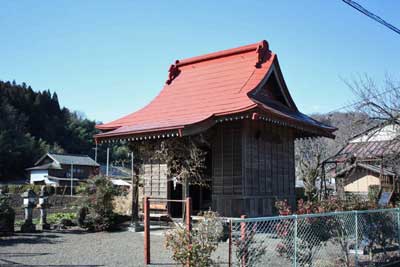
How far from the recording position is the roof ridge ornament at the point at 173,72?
1659cm

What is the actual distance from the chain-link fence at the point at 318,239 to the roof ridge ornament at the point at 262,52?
708cm

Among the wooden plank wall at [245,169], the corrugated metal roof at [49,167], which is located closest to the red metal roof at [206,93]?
the wooden plank wall at [245,169]

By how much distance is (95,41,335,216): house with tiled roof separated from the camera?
39.1 ft

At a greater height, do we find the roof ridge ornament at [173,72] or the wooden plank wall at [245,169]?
the roof ridge ornament at [173,72]

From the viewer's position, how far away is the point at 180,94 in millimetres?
15133

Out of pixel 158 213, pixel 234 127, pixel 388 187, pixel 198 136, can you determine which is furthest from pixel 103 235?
pixel 388 187

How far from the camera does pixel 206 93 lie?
14.2m

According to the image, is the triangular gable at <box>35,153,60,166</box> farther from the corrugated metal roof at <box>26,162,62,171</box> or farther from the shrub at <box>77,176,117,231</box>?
the shrub at <box>77,176,117,231</box>

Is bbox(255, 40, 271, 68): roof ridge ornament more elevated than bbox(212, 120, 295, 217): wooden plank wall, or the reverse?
bbox(255, 40, 271, 68): roof ridge ornament

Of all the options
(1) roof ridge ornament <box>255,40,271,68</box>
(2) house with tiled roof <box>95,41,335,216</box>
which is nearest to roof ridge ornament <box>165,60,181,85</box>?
(2) house with tiled roof <box>95,41,335,216</box>

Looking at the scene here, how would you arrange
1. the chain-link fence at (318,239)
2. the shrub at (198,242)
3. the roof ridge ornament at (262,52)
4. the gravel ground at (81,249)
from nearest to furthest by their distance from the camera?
the shrub at (198,242) < the chain-link fence at (318,239) < the gravel ground at (81,249) < the roof ridge ornament at (262,52)

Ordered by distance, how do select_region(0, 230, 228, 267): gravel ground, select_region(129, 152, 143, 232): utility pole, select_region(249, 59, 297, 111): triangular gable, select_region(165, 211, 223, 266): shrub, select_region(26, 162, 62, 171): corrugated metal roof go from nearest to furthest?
select_region(165, 211, 223, 266): shrub < select_region(0, 230, 228, 267): gravel ground < select_region(129, 152, 143, 232): utility pole < select_region(249, 59, 297, 111): triangular gable < select_region(26, 162, 62, 171): corrugated metal roof

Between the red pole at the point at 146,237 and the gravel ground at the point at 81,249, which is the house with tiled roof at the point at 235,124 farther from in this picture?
the red pole at the point at 146,237

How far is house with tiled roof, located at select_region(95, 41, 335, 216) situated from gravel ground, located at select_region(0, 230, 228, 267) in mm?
2650
